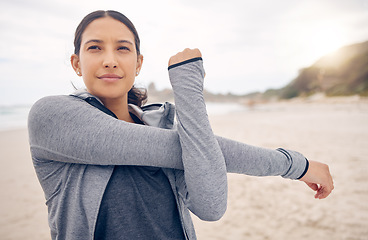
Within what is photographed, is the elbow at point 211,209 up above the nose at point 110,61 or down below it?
below

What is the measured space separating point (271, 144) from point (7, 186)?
21.2 feet

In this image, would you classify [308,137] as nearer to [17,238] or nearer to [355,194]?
[355,194]

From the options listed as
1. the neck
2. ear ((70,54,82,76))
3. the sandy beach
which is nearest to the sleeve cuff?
the neck

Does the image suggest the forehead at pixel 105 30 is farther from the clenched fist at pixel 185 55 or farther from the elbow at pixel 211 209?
the elbow at pixel 211 209

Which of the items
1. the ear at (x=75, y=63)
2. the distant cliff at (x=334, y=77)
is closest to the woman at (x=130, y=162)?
the ear at (x=75, y=63)

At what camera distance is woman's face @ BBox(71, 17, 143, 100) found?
1.00m

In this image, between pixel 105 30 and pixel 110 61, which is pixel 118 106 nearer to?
pixel 110 61

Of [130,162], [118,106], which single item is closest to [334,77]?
[118,106]

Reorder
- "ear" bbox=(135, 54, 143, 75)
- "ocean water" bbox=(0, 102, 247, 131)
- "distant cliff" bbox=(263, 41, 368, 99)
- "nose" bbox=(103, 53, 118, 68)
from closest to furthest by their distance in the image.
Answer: "nose" bbox=(103, 53, 118, 68) < "ear" bbox=(135, 54, 143, 75) < "ocean water" bbox=(0, 102, 247, 131) < "distant cliff" bbox=(263, 41, 368, 99)

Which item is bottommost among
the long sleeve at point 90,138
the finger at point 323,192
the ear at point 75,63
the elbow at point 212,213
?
the finger at point 323,192

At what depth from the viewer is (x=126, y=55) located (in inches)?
42.1

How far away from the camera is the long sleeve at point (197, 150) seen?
778 mm

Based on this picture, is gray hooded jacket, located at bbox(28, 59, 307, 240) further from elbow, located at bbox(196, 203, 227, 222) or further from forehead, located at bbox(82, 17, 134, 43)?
forehead, located at bbox(82, 17, 134, 43)

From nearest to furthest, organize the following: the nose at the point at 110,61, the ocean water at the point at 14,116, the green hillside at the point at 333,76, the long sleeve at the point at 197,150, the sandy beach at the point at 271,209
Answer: the long sleeve at the point at 197,150
the nose at the point at 110,61
the sandy beach at the point at 271,209
the ocean water at the point at 14,116
the green hillside at the point at 333,76
